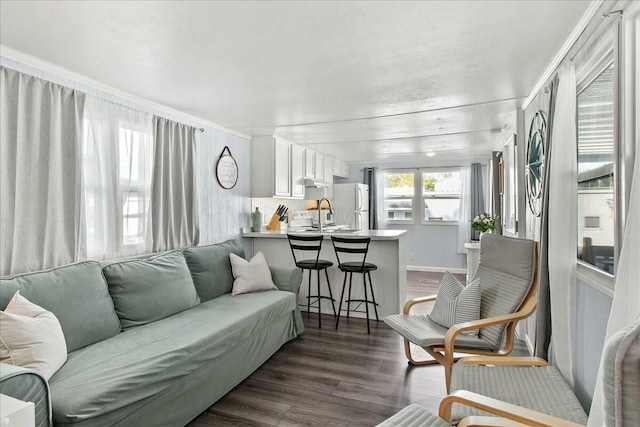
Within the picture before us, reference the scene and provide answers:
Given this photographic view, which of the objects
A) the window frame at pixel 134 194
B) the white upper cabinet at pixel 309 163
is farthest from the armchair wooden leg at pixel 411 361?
the white upper cabinet at pixel 309 163

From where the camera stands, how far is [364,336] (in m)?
3.74

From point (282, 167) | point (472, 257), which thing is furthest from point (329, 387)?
point (282, 167)

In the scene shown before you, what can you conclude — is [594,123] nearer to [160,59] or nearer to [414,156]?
[160,59]

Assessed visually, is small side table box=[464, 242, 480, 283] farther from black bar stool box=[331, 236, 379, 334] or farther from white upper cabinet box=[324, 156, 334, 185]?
white upper cabinet box=[324, 156, 334, 185]

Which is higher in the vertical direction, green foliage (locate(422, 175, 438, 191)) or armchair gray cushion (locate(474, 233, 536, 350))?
green foliage (locate(422, 175, 438, 191))

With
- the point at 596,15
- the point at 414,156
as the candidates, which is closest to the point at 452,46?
the point at 596,15

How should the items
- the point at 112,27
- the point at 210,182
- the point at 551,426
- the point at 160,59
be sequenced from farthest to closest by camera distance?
the point at 210,182, the point at 160,59, the point at 112,27, the point at 551,426

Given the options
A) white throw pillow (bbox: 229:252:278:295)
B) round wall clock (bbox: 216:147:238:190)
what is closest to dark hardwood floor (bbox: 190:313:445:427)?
white throw pillow (bbox: 229:252:278:295)

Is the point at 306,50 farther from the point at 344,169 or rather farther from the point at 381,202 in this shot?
the point at 381,202

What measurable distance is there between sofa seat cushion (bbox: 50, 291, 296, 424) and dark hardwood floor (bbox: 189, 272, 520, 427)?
0.36 metres

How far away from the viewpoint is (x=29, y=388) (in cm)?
146

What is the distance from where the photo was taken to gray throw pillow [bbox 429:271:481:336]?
263cm

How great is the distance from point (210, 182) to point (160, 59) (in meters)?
1.94

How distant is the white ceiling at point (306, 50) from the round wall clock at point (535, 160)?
348 millimetres
